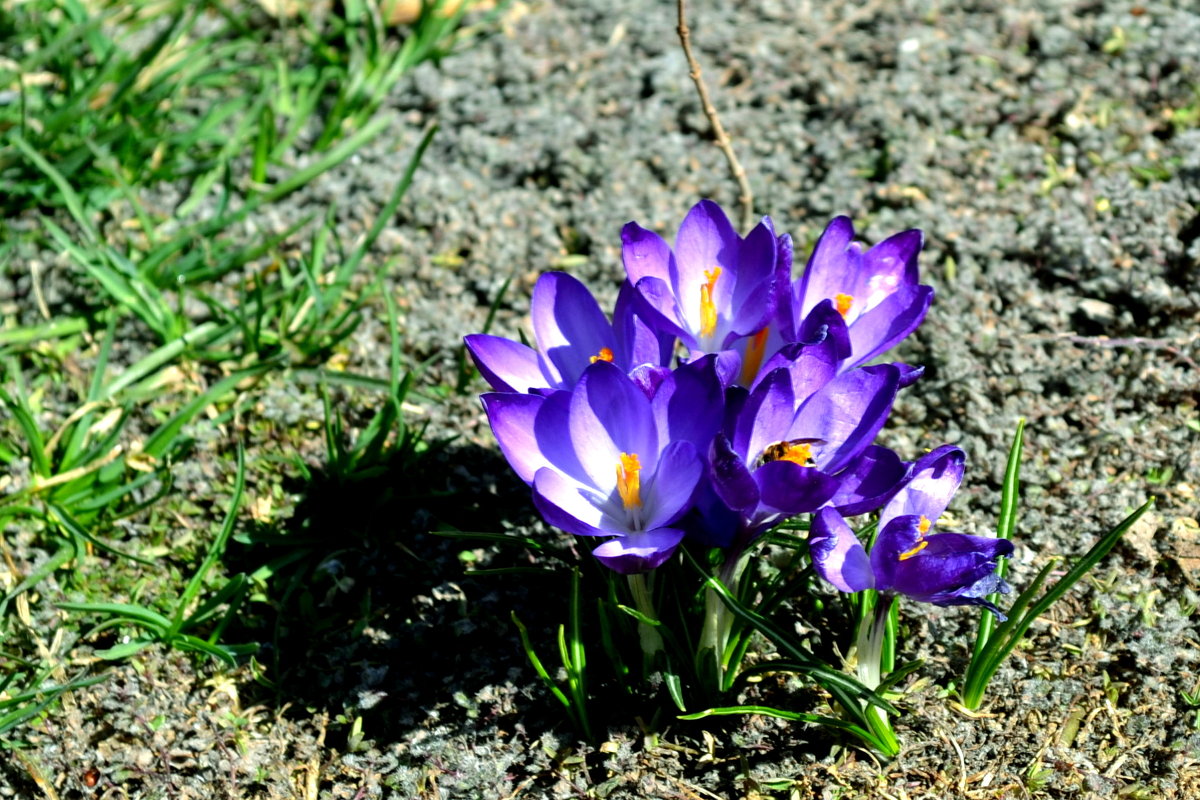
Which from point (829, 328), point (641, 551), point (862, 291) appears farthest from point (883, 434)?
point (641, 551)

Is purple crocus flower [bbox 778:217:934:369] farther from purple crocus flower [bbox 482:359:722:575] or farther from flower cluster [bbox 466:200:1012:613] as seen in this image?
purple crocus flower [bbox 482:359:722:575]

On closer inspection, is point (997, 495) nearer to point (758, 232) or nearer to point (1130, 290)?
point (1130, 290)

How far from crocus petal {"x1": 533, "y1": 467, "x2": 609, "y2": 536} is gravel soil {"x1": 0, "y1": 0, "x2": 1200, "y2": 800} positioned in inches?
17.8

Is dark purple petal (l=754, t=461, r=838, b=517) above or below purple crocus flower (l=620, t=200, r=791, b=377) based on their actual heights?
below

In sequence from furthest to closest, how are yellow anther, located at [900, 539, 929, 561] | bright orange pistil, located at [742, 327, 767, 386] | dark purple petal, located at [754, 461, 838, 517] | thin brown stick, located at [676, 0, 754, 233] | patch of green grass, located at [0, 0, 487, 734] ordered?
thin brown stick, located at [676, 0, 754, 233]
patch of green grass, located at [0, 0, 487, 734]
bright orange pistil, located at [742, 327, 767, 386]
yellow anther, located at [900, 539, 929, 561]
dark purple petal, located at [754, 461, 838, 517]

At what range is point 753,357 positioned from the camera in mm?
1854

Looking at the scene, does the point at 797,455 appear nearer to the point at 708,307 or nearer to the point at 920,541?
the point at 920,541

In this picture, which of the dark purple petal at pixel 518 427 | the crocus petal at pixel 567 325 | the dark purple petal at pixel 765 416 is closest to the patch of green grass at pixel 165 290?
the crocus petal at pixel 567 325

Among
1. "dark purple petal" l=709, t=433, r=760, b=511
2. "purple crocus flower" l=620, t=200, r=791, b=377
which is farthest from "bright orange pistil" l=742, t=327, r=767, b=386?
"dark purple petal" l=709, t=433, r=760, b=511

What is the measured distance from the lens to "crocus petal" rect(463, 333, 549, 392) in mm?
1786

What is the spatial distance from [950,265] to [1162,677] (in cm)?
108

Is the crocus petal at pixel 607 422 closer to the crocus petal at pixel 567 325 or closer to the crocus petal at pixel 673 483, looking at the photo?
the crocus petal at pixel 673 483

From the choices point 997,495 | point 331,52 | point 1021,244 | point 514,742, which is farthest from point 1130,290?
point 331,52

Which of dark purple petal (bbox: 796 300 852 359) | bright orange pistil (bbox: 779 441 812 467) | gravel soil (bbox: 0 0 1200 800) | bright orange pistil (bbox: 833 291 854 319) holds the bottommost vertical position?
gravel soil (bbox: 0 0 1200 800)
